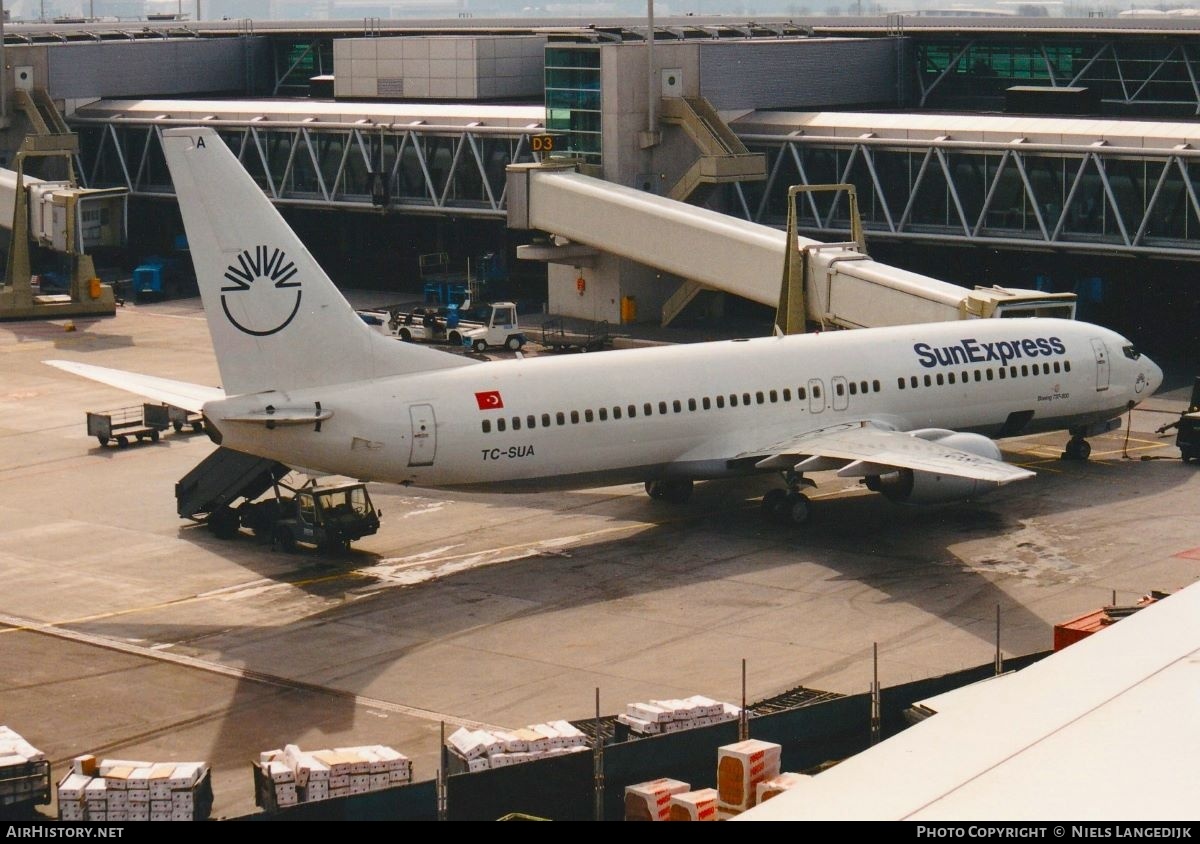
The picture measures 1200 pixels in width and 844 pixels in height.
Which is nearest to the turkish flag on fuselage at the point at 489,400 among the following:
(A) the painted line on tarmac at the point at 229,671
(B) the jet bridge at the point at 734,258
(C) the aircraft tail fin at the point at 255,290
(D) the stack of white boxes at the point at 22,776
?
(C) the aircraft tail fin at the point at 255,290

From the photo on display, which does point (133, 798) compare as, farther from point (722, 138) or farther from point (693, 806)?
point (722, 138)

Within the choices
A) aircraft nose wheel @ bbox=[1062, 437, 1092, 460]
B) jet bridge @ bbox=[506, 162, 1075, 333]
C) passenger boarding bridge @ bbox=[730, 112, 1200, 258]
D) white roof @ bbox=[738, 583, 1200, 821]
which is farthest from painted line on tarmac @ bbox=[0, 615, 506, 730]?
passenger boarding bridge @ bbox=[730, 112, 1200, 258]

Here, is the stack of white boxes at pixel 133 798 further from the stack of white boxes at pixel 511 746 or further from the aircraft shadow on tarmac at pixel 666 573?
the aircraft shadow on tarmac at pixel 666 573

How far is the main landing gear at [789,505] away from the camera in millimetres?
52406

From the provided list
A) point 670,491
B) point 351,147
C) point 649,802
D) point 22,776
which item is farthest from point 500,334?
point 649,802

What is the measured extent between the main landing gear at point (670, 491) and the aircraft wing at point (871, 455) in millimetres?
2988

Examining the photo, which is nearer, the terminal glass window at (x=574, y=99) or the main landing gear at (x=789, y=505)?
the main landing gear at (x=789, y=505)

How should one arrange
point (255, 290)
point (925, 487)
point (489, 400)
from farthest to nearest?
1. point (925, 487)
2. point (489, 400)
3. point (255, 290)

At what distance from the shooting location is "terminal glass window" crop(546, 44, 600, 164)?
89812mm

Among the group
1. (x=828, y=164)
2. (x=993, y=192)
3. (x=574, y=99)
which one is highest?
(x=574, y=99)

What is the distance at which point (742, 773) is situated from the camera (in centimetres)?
2920

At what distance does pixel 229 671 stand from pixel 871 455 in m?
18.8

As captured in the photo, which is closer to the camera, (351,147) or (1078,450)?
(1078,450)
